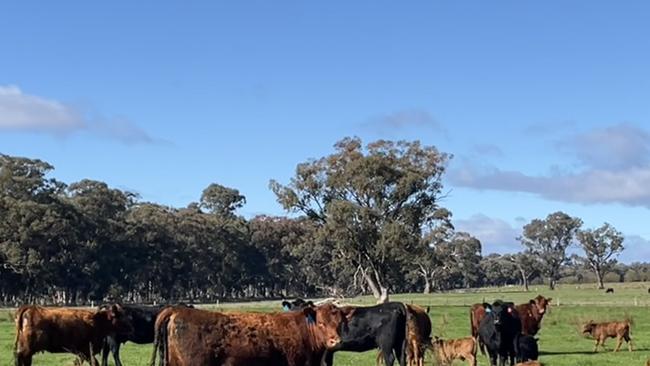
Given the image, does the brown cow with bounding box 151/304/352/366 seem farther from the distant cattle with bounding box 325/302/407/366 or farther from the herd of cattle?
the distant cattle with bounding box 325/302/407/366

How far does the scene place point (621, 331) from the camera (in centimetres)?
2761

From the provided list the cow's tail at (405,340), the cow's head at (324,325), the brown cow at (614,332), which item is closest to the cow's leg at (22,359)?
the cow's head at (324,325)

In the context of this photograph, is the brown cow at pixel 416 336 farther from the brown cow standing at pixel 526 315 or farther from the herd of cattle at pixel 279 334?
the brown cow standing at pixel 526 315

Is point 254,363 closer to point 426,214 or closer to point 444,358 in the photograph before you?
point 444,358

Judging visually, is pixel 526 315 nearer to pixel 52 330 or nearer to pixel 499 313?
pixel 499 313

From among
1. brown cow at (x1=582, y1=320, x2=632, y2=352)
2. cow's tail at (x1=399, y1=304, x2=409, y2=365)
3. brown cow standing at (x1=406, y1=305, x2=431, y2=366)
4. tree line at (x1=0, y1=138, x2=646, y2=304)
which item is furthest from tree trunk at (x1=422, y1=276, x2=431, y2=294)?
cow's tail at (x1=399, y1=304, x2=409, y2=365)

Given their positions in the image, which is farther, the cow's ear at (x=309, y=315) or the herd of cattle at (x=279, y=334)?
the cow's ear at (x=309, y=315)

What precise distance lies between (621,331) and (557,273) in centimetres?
13402

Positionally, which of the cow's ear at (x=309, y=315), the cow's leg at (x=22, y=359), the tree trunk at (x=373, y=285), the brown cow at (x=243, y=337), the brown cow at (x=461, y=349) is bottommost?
the brown cow at (x=461, y=349)

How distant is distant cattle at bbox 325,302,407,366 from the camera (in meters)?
19.4

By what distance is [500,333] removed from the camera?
72.7 ft

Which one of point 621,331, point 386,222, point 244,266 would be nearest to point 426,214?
point 386,222

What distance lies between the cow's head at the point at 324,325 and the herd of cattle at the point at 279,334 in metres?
0.02

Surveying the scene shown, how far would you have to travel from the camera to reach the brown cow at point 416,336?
A: 65.1 feet
